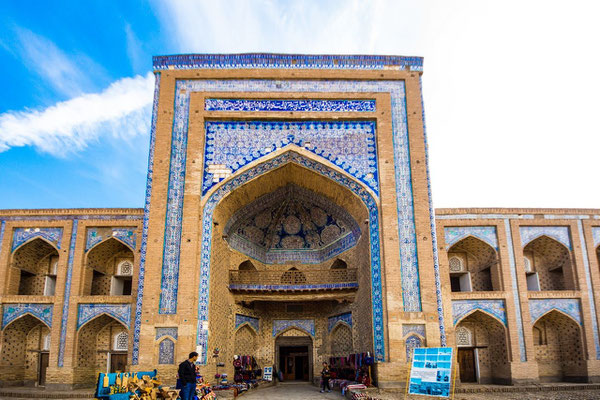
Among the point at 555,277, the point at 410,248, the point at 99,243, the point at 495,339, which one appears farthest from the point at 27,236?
the point at 555,277

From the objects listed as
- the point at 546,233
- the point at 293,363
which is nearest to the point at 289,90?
the point at 546,233

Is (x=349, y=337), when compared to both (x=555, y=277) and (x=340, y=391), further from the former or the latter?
(x=555, y=277)

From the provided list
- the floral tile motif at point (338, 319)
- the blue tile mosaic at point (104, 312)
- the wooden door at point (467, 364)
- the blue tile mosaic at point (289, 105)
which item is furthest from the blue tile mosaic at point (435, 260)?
the blue tile mosaic at point (104, 312)

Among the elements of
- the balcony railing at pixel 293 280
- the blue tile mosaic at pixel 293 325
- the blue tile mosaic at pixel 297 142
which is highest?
the blue tile mosaic at pixel 297 142

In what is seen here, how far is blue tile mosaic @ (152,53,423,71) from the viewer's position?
12.0m

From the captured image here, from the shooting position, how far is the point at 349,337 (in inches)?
508

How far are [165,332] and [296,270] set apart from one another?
173 inches

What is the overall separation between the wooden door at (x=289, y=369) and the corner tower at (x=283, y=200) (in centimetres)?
71

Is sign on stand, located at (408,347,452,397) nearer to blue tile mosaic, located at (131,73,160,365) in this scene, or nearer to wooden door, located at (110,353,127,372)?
blue tile mosaic, located at (131,73,160,365)

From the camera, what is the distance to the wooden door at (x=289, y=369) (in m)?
14.1

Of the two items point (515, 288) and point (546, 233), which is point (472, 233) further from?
point (546, 233)

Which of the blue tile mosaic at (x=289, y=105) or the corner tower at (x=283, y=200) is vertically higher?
the blue tile mosaic at (x=289, y=105)

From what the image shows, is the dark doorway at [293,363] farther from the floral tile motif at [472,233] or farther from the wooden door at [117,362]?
the floral tile motif at [472,233]

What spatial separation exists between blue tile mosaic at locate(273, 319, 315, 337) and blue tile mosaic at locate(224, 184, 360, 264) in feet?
5.31
